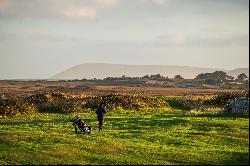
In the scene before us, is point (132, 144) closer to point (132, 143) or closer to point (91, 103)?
point (132, 143)

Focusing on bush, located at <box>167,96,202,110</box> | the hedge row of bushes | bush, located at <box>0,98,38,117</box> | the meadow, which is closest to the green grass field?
the meadow

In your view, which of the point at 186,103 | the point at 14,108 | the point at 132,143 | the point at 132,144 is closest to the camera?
the point at 132,144

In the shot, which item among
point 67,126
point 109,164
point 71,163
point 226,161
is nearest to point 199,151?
point 226,161

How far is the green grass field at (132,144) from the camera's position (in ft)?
87.1

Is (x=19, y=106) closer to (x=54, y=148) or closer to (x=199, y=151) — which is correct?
(x=54, y=148)

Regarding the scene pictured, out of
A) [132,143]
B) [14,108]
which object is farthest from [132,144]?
[14,108]

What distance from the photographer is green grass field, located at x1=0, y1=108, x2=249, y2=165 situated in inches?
1046

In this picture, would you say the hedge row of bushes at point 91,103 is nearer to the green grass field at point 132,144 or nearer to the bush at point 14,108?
the bush at point 14,108

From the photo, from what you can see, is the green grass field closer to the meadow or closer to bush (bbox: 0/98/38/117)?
the meadow

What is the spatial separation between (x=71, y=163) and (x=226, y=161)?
9.10m

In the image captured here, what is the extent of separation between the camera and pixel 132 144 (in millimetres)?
30844

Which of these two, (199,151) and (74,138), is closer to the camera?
(199,151)

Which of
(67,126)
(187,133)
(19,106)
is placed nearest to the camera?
(187,133)

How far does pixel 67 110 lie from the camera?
59.4 meters
